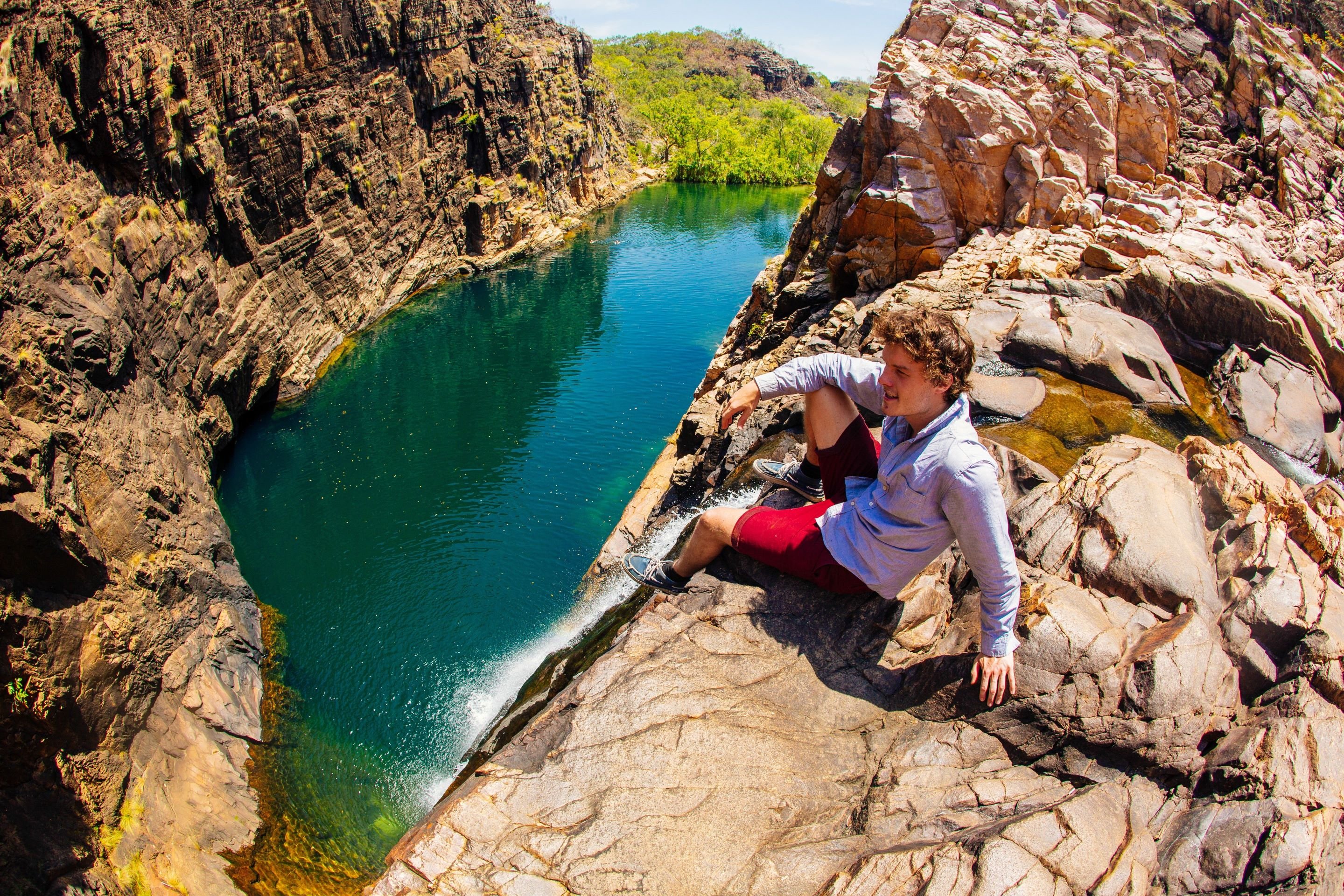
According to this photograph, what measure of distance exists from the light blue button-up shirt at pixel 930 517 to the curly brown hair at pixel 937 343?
9.3 inches

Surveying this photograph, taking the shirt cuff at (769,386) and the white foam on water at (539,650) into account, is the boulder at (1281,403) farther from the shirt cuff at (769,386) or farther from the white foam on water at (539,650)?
the shirt cuff at (769,386)

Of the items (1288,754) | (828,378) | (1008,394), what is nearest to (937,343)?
(828,378)

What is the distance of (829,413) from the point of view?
6.83 metres

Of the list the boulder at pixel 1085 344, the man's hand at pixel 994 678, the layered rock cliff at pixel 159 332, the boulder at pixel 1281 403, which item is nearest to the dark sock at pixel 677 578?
the man's hand at pixel 994 678

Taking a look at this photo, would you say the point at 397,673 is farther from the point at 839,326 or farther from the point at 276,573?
the point at 839,326

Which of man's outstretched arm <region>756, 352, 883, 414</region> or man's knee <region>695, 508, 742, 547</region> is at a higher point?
man's outstretched arm <region>756, 352, 883, 414</region>

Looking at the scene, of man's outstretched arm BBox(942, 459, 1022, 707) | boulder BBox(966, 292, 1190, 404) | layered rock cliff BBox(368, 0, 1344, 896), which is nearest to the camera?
layered rock cliff BBox(368, 0, 1344, 896)

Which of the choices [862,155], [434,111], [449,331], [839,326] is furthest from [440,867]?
[434,111]

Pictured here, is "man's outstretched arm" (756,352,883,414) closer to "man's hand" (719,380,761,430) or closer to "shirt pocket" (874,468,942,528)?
"man's hand" (719,380,761,430)

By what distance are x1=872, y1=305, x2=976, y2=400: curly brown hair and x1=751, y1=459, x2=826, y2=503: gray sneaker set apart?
2.32m

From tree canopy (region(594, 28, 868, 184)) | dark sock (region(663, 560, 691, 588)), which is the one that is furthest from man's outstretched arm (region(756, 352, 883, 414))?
tree canopy (region(594, 28, 868, 184))

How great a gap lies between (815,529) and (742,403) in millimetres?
1349

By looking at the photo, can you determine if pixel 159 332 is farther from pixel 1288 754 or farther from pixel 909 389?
pixel 1288 754

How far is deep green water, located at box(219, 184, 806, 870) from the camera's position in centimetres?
1455
